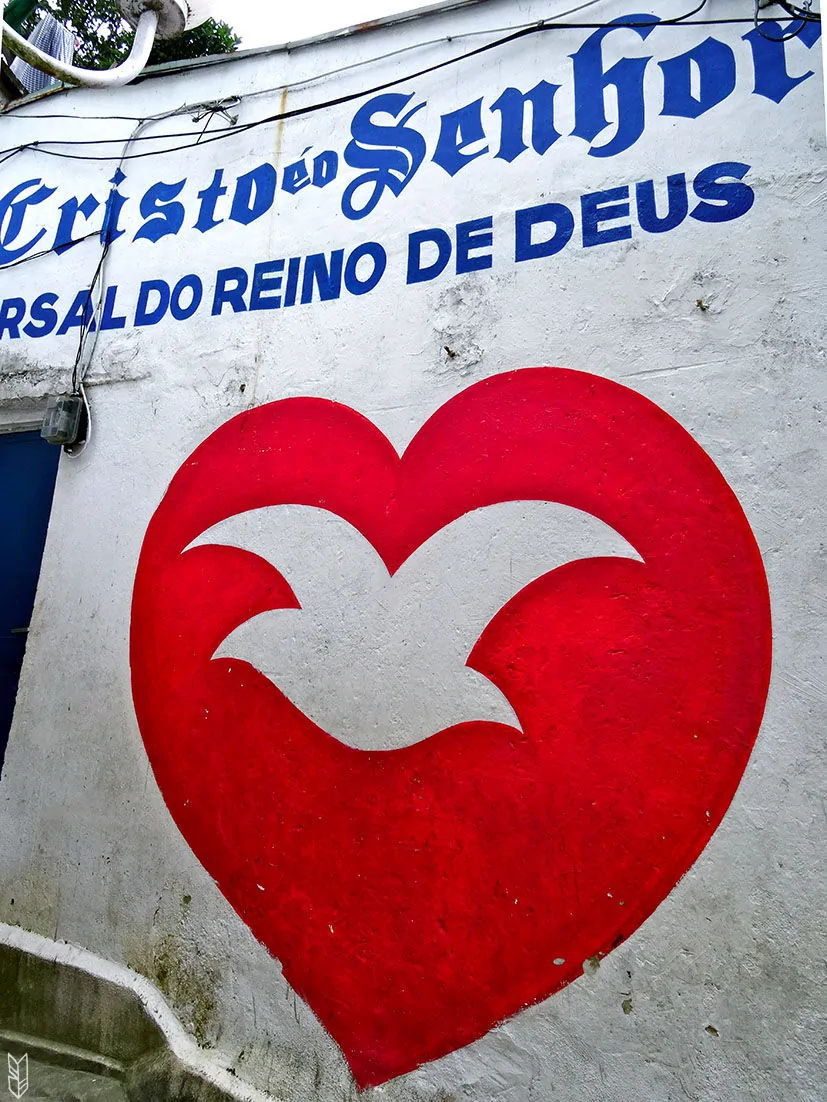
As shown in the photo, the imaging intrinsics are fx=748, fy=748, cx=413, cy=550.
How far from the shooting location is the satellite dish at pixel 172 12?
369 cm

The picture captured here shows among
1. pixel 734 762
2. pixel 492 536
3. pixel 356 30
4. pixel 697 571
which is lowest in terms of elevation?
pixel 734 762

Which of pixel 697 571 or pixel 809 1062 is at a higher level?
pixel 697 571

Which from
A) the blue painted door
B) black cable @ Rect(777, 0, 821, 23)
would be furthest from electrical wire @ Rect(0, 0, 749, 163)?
the blue painted door

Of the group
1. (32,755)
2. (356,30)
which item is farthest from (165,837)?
(356,30)

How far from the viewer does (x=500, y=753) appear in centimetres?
252

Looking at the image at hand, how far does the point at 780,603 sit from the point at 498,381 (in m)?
1.28

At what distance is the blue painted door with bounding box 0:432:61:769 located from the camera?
3643 millimetres

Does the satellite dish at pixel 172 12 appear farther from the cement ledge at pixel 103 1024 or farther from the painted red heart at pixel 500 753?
the cement ledge at pixel 103 1024

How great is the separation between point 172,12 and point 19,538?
2.74 metres

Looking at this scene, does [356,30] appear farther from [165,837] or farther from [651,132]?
[165,837]

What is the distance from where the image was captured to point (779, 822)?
216cm

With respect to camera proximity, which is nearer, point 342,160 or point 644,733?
point 644,733

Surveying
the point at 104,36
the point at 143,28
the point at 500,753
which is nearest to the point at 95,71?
the point at 143,28

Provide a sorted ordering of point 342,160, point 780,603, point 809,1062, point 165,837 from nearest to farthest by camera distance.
A: point 809,1062 < point 780,603 < point 165,837 < point 342,160
